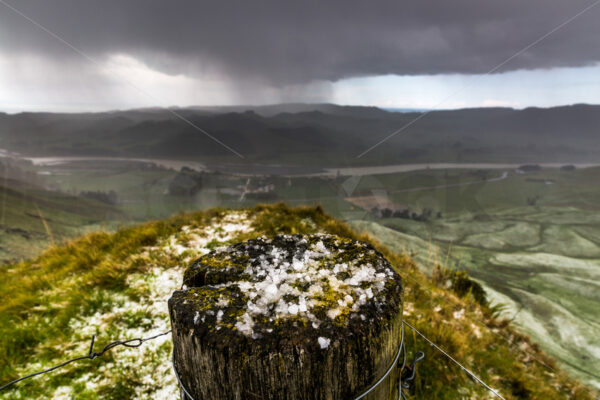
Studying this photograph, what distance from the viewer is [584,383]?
475cm

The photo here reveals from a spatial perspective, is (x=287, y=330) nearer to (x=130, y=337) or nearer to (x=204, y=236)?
(x=130, y=337)

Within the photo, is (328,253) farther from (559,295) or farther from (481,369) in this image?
(559,295)

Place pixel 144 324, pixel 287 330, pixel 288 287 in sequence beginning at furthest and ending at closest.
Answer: pixel 144 324 → pixel 288 287 → pixel 287 330

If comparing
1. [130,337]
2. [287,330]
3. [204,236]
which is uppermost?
[287,330]

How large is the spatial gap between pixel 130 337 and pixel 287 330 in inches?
145

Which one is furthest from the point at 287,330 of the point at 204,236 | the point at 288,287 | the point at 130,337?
the point at 204,236

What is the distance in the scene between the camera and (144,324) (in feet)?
14.0

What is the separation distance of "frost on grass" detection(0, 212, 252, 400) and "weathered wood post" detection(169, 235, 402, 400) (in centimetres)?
235

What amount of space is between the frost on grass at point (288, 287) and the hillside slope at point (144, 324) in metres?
2.28

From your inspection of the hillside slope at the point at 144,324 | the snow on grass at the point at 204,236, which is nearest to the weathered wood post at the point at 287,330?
the hillside slope at the point at 144,324

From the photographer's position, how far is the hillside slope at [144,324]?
3.48 metres

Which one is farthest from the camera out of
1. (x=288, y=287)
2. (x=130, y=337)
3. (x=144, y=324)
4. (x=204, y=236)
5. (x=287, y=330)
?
(x=204, y=236)

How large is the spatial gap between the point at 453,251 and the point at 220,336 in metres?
7.19

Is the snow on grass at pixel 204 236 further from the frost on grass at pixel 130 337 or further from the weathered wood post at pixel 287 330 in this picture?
the weathered wood post at pixel 287 330
